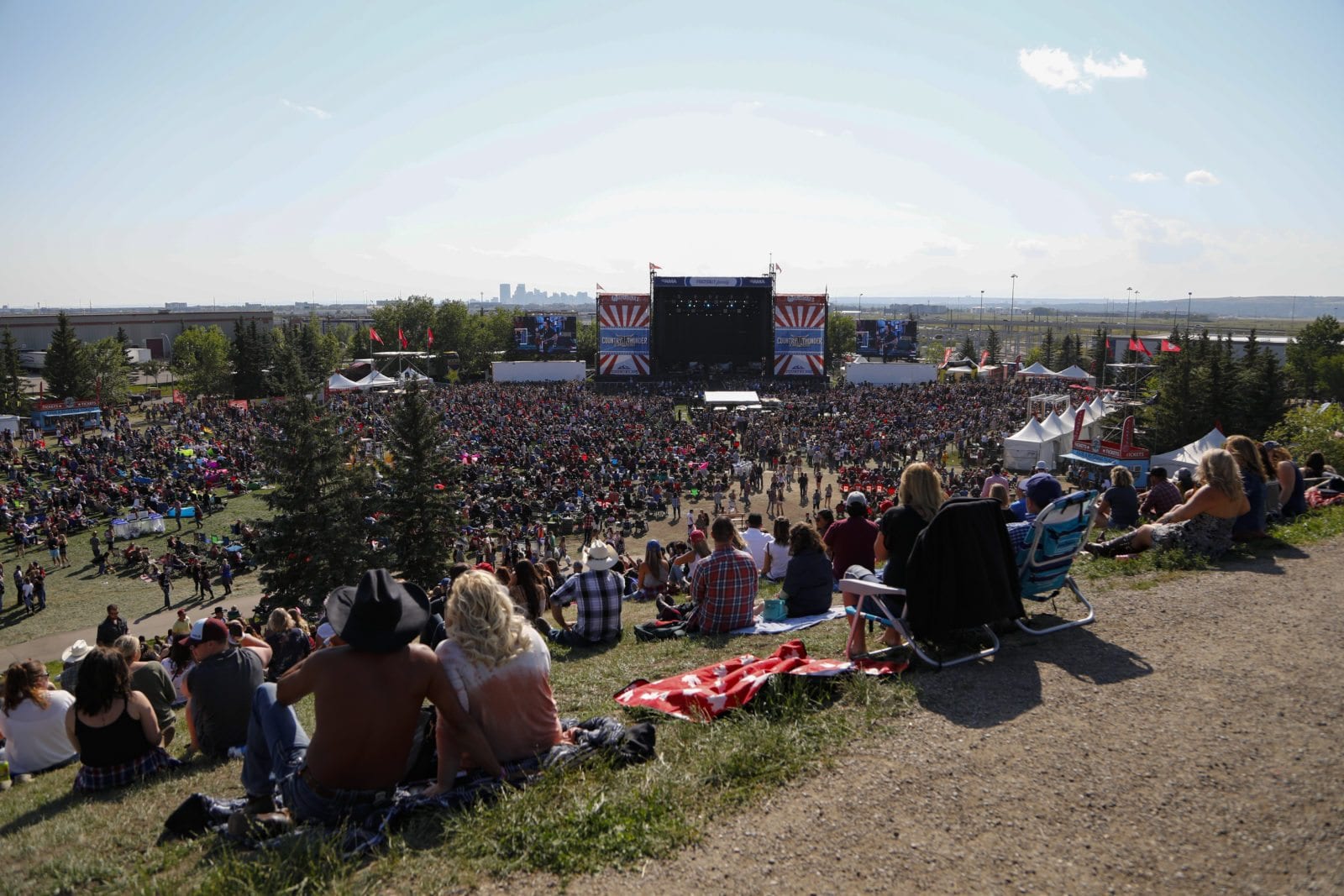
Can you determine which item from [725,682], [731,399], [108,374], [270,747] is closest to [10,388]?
[108,374]

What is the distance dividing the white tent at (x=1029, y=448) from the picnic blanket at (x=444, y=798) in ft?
87.0

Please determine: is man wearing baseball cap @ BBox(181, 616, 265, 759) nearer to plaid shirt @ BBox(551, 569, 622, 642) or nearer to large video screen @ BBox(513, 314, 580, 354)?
plaid shirt @ BBox(551, 569, 622, 642)

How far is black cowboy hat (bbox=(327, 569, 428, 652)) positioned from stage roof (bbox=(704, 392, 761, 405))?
39308 mm

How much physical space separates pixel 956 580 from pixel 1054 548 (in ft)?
3.43

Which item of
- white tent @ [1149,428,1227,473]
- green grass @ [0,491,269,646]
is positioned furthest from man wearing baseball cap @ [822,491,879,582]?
white tent @ [1149,428,1227,473]

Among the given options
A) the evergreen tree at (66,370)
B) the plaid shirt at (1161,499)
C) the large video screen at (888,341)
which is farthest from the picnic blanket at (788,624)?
the large video screen at (888,341)

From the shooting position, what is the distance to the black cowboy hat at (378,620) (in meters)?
3.28

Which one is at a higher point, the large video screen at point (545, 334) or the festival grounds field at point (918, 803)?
the large video screen at point (545, 334)

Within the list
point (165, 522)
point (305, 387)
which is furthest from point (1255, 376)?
point (165, 522)

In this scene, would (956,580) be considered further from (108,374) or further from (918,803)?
(108,374)

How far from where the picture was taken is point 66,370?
4656 cm

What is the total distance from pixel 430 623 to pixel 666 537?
16.0m

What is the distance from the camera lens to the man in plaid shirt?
634cm

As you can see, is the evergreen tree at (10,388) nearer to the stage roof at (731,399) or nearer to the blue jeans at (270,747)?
the stage roof at (731,399)
